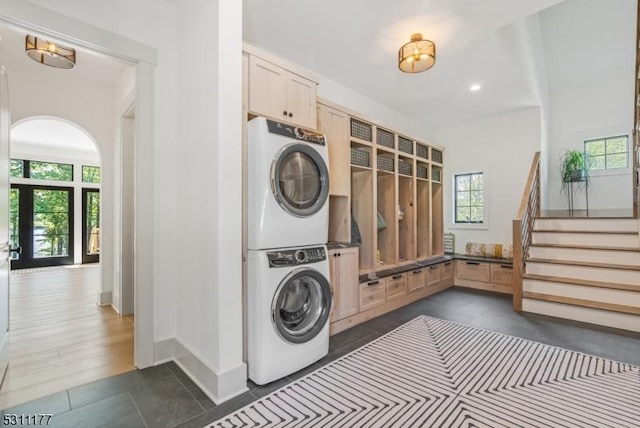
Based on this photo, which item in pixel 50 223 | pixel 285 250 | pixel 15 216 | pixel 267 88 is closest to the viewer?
pixel 285 250

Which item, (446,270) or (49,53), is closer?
(49,53)

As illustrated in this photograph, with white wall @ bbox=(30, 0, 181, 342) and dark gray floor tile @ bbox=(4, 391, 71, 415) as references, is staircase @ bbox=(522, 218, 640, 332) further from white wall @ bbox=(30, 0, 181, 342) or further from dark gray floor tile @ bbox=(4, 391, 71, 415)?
dark gray floor tile @ bbox=(4, 391, 71, 415)

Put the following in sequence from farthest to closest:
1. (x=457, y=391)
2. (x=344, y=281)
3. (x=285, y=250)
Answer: (x=344, y=281)
(x=285, y=250)
(x=457, y=391)

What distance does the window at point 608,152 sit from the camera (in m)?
5.25

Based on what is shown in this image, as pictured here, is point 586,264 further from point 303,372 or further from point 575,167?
point 303,372

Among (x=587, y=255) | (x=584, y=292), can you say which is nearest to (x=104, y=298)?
(x=584, y=292)

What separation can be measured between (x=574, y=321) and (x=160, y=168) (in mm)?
4667

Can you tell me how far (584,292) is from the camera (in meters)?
3.43

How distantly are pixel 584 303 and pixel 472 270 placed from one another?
5.28 feet

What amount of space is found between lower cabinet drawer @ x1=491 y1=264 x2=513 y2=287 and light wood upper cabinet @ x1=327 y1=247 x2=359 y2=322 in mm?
2780

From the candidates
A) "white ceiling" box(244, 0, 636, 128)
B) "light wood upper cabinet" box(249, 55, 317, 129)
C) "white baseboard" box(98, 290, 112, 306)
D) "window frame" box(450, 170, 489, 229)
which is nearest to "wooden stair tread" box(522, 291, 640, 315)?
"window frame" box(450, 170, 489, 229)

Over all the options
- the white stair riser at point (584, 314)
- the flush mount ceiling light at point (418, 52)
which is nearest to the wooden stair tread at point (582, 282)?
the white stair riser at point (584, 314)

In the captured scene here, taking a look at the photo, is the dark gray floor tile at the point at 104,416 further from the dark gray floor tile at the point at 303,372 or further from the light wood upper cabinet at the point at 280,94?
the light wood upper cabinet at the point at 280,94

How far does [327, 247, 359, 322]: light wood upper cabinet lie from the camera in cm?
289
